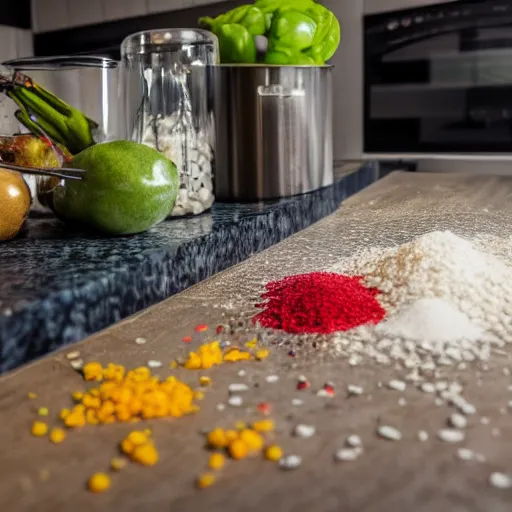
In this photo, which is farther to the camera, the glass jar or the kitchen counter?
the glass jar

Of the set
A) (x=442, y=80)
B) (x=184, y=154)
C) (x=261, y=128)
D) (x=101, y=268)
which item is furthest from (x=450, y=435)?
(x=442, y=80)

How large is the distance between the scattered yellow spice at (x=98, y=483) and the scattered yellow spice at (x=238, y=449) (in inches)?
2.6

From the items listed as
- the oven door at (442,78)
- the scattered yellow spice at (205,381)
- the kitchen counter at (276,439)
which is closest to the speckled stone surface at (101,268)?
the kitchen counter at (276,439)

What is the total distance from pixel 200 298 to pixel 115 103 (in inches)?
14.0

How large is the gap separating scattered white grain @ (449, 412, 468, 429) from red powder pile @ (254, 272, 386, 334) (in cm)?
16

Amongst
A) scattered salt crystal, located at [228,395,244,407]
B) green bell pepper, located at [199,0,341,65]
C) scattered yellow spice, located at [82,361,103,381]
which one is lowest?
scattered salt crystal, located at [228,395,244,407]

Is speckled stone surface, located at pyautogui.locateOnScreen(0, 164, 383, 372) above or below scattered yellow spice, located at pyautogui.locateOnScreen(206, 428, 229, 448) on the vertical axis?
above

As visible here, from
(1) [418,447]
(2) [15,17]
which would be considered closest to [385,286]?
(1) [418,447]

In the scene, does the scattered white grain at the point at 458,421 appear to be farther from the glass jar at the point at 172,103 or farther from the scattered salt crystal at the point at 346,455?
the glass jar at the point at 172,103

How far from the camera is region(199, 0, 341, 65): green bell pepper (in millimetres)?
968

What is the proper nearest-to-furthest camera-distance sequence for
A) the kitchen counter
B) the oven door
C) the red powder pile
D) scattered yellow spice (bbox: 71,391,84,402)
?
the kitchen counter, scattered yellow spice (bbox: 71,391,84,402), the red powder pile, the oven door

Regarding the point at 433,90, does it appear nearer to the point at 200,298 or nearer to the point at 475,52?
the point at 475,52

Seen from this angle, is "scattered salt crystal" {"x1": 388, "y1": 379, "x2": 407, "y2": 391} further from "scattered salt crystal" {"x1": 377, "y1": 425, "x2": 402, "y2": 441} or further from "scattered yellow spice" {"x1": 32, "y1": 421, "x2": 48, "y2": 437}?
"scattered yellow spice" {"x1": 32, "y1": 421, "x2": 48, "y2": 437}

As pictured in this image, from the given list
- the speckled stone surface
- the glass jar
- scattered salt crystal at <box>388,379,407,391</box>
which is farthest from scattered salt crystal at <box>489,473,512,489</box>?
the glass jar
